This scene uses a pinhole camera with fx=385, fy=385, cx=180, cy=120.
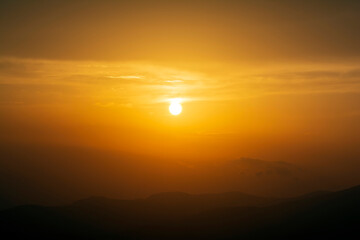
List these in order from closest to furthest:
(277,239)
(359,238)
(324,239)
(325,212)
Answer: (359,238) → (324,239) → (277,239) → (325,212)

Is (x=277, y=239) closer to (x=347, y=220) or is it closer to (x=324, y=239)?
(x=324, y=239)

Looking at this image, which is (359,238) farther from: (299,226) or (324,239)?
(299,226)

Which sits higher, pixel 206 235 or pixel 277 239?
pixel 206 235

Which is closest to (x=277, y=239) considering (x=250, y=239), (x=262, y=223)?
(x=250, y=239)

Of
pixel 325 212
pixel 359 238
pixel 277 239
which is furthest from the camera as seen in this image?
pixel 325 212

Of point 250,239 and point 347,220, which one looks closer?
point 347,220

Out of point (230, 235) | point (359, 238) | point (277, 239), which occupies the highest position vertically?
point (230, 235)

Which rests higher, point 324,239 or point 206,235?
point 206,235

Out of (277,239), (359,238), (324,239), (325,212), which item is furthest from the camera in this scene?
(325,212)

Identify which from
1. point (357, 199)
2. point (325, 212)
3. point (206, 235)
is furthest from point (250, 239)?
point (357, 199)
